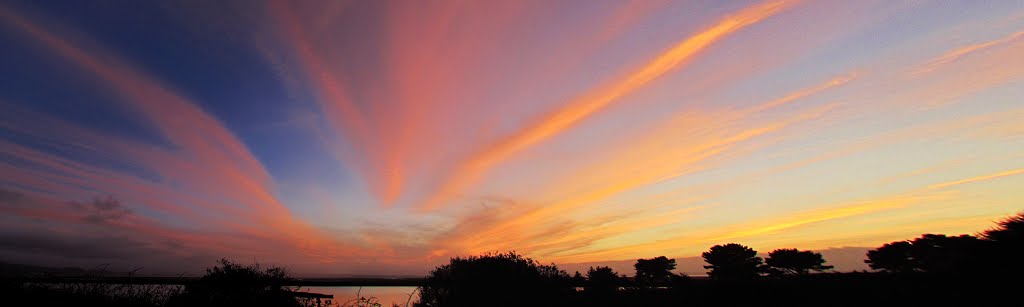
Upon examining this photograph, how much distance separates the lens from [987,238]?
7.97 metres

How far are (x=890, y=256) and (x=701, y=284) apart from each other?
12.6 meters

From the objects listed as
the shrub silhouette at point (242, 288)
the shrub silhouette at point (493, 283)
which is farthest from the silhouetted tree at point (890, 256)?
the shrub silhouette at point (242, 288)

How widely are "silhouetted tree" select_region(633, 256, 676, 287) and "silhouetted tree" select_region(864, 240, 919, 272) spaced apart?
9.87 metres

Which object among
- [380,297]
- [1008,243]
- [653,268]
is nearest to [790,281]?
[1008,243]

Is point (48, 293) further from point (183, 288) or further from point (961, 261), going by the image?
point (961, 261)

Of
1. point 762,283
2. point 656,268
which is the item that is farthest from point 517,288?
point 656,268

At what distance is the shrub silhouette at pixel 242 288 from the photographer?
17.1 meters

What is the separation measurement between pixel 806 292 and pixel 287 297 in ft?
76.1

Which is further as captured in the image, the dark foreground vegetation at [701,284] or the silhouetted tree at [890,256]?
the silhouetted tree at [890,256]

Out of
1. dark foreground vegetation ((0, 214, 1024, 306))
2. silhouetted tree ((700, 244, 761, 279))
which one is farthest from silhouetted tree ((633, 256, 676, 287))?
silhouetted tree ((700, 244, 761, 279))

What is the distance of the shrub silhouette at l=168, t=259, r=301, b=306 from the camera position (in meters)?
17.1

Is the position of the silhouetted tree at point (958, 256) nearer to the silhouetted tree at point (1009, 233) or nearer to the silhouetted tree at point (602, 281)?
the silhouetted tree at point (1009, 233)

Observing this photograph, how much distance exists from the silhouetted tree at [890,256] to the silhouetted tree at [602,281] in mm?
11866

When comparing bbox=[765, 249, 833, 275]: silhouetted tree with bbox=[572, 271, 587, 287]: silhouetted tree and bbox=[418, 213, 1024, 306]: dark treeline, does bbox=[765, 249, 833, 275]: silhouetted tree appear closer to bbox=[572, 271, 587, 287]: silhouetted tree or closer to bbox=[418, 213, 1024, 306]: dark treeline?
bbox=[418, 213, 1024, 306]: dark treeline
